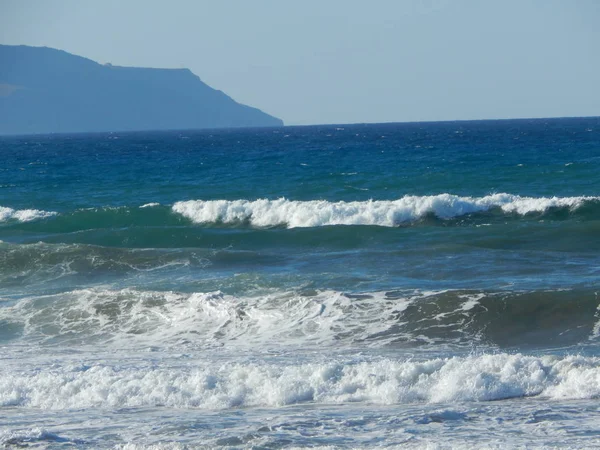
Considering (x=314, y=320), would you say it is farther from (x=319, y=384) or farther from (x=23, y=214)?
(x=23, y=214)

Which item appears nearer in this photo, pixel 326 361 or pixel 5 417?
pixel 5 417

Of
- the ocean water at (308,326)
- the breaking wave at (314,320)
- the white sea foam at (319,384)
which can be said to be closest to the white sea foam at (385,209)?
the ocean water at (308,326)

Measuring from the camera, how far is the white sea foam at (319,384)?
11.3 meters

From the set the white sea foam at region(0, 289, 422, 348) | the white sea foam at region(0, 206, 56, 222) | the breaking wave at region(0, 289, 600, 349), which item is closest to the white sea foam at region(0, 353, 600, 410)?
the breaking wave at region(0, 289, 600, 349)

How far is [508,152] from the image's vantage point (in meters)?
50.9

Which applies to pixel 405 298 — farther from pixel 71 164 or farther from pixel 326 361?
pixel 71 164

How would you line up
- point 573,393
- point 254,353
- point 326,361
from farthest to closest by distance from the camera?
point 254,353
point 326,361
point 573,393

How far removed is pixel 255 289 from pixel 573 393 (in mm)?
8199

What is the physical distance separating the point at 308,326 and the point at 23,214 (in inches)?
817

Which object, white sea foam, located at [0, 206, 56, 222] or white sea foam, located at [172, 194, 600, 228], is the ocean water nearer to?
white sea foam, located at [172, 194, 600, 228]

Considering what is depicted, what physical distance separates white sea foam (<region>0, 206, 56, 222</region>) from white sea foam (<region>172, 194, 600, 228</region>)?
20.8 ft

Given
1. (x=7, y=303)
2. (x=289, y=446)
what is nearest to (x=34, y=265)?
(x=7, y=303)

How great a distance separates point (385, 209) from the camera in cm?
2891

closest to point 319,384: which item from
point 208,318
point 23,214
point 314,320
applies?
point 314,320
